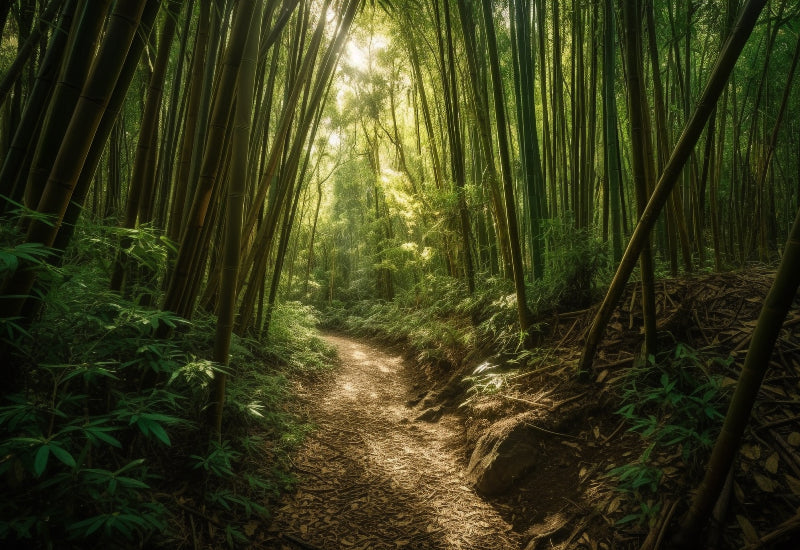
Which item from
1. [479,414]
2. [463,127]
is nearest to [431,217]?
[463,127]

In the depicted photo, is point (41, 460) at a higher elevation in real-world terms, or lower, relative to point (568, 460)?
higher

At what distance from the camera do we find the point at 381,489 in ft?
6.59

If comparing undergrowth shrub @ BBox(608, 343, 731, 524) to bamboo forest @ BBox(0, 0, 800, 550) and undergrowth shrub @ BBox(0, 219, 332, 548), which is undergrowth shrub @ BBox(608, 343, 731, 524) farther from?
undergrowth shrub @ BBox(0, 219, 332, 548)

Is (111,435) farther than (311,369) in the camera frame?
No

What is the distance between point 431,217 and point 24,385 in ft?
15.8

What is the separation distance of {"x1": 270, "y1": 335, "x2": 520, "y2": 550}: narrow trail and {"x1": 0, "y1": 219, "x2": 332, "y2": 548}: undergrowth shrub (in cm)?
19

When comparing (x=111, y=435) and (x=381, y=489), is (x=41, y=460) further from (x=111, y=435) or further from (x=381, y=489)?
(x=381, y=489)

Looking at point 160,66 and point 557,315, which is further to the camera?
point 557,315

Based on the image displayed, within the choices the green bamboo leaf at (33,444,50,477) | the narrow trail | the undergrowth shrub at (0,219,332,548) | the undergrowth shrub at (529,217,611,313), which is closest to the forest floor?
the narrow trail

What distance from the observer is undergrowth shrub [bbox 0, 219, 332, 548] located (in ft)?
2.88

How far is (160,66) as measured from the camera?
66.4 inches

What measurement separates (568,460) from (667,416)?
0.51 metres

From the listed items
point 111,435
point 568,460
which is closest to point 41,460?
point 111,435

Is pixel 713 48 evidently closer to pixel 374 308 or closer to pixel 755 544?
pixel 755 544
